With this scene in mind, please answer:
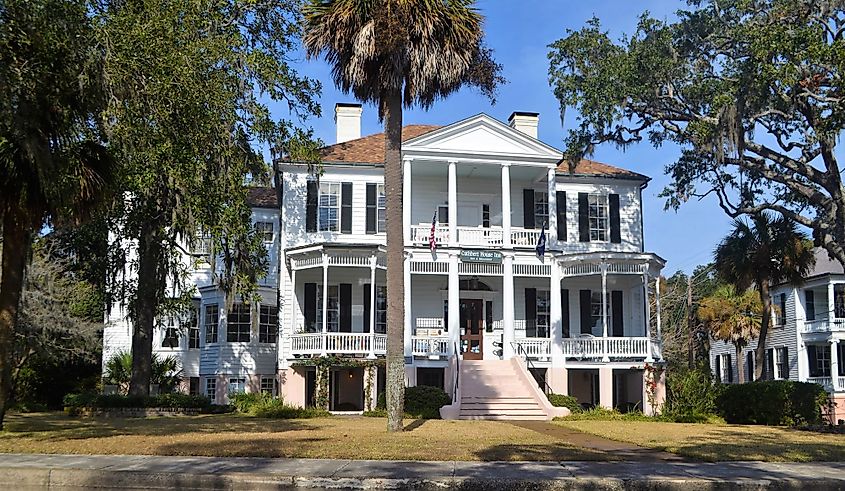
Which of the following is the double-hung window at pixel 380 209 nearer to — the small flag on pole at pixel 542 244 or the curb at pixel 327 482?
the small flag on pole at pixel 542 244

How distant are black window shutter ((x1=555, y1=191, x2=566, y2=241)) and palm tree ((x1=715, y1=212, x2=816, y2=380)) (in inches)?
225

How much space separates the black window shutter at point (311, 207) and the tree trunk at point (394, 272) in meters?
11.7

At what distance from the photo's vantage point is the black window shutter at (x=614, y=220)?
102 feet

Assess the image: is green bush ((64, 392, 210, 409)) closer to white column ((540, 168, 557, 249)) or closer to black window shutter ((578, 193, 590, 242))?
white column ((540, 168, 557, 249))

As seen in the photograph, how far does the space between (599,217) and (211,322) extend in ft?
51.1

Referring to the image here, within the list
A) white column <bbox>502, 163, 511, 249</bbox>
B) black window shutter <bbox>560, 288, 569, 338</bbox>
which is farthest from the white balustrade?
black window shutter <bbox>560, 288, 569, 338</bbox>

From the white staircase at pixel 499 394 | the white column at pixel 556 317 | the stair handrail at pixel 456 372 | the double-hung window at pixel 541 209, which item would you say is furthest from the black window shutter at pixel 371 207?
the white column at pixel 556 317

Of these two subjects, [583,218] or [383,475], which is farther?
[583,218]

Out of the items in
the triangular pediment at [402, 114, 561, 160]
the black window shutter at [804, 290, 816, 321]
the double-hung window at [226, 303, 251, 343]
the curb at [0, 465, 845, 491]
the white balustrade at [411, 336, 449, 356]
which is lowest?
the curb at [0, 465, 845, 491]

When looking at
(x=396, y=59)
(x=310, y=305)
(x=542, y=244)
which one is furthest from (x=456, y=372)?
(x=396, y=59)

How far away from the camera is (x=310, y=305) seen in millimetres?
29719

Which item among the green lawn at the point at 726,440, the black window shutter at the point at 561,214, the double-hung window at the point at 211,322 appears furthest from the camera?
the double-hung window at the point at 211,322

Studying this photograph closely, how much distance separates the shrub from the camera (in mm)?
23703

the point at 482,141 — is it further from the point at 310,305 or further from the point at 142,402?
the point at 142,402
